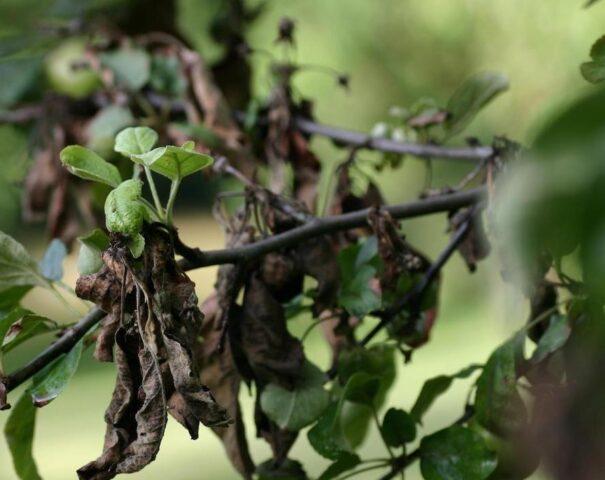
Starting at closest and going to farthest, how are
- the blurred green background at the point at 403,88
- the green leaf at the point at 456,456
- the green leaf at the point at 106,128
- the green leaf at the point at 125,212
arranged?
the green leaf at the point at 125,212, the green leaf at the point at 456,456, the green leaf at the point at 106,128, the blurred green background at the point at 403,88

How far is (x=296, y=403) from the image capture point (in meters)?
0.42

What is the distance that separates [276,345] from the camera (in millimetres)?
418

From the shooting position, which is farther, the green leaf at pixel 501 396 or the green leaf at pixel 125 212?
the green leaf at pixel 501 396

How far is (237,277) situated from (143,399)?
85 mm

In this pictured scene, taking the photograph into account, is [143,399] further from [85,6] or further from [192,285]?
[85,6]

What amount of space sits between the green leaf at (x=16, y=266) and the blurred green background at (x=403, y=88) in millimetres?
1319

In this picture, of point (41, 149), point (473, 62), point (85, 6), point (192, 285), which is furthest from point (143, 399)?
point (473, 62)

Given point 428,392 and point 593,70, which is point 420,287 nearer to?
point 428,392

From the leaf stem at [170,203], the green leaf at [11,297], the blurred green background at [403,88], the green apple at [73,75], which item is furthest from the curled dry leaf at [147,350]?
the blurred green background at [403,88]

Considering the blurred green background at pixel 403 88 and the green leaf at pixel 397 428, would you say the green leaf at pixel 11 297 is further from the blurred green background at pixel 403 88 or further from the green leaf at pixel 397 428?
the blurred green background at pixel 403 88

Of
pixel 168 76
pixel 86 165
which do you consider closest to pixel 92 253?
pixel 86 165

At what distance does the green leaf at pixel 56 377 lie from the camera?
0.34m

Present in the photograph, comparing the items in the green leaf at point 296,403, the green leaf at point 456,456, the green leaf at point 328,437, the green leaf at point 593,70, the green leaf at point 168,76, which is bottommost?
the green leaf at point 456,456

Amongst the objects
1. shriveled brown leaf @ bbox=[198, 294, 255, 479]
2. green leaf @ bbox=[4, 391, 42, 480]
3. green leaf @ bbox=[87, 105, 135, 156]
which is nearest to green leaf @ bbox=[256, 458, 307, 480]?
shriveled brown leaf @ bbox=[198, 294, 255, 479]
